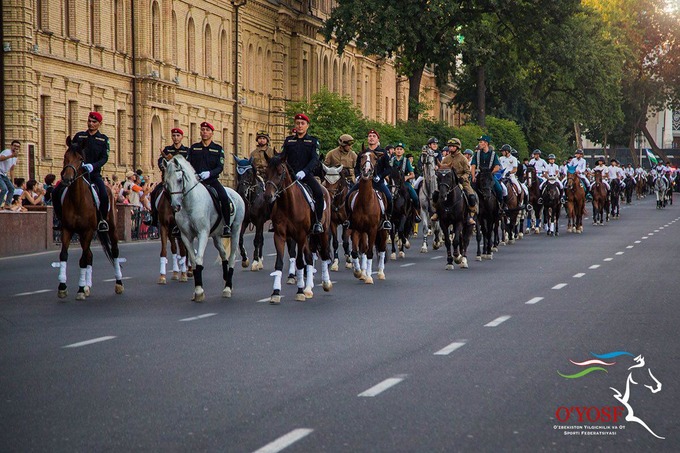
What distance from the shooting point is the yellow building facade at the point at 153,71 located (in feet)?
139

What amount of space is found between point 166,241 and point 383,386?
11.8 metres

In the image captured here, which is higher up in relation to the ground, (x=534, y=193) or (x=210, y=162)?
(x=210, y=162)

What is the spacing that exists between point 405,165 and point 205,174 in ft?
35.4

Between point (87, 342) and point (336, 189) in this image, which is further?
point (336, 189)

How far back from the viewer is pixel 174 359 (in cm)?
1186

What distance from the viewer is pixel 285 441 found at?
810 cm

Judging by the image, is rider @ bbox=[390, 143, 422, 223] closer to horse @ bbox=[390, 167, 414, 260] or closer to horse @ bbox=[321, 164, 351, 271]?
horse @ bbox=[390, 167, 414, 260]

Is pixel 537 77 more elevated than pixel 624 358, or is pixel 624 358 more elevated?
pixel 537 77

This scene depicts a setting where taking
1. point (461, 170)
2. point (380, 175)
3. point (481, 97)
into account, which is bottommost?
point (380, 175)

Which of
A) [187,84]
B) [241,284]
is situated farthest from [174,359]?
[187,84]

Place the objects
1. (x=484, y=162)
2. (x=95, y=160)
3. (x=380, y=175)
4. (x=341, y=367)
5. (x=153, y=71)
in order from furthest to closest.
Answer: (x=153, y=71) < (x=484, y=162) < (x=380, y=175) < (x=95, y=160) < (x=341, y=367)

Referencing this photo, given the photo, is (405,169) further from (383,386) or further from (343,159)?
(383,386)

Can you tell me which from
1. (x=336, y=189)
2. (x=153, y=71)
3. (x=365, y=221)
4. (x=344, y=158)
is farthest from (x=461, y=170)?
(x=153, y=71)

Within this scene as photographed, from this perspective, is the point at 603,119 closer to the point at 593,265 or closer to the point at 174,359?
the point at 593,265
